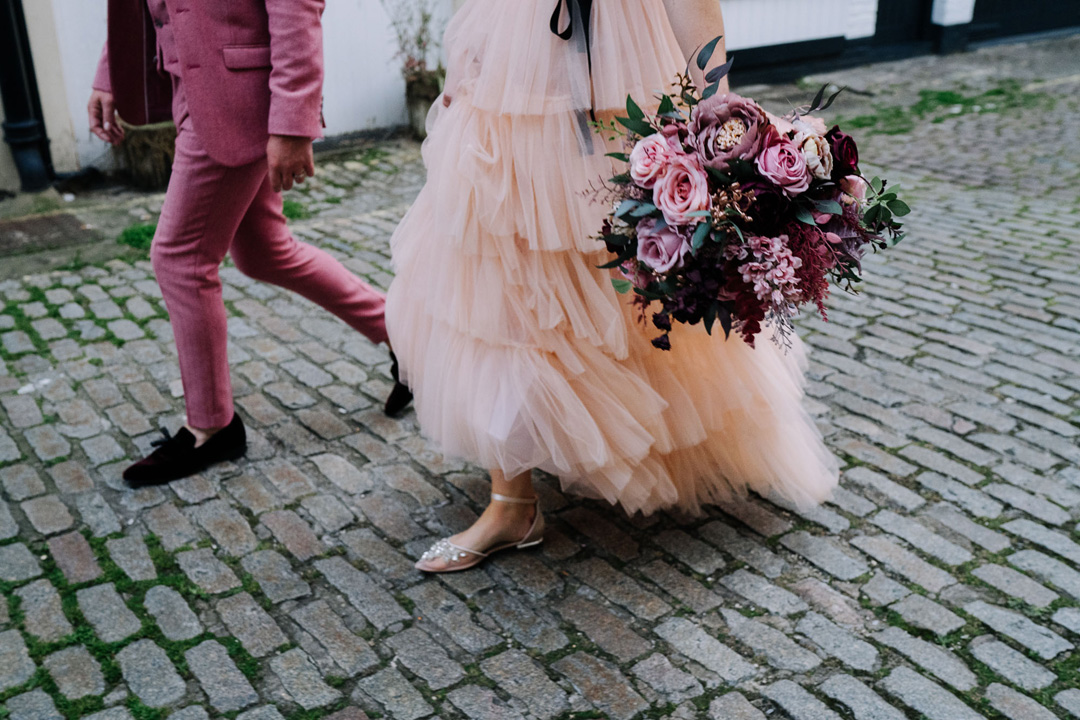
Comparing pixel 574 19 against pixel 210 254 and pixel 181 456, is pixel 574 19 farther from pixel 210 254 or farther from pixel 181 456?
pixel 181 456

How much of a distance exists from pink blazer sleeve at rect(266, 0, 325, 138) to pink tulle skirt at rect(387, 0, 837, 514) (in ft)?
1.28

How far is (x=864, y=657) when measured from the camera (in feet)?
8.68

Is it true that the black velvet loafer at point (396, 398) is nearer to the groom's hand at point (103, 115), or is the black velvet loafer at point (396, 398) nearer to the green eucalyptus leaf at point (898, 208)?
the groom's hand at point (103, 115)

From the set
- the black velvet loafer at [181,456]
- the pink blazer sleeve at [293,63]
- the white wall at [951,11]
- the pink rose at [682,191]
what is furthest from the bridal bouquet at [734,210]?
the white wall at [951,11]

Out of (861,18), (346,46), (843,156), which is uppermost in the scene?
(843,156)

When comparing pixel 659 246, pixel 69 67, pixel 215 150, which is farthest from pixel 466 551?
pixel 69 67

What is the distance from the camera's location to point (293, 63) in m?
2.97

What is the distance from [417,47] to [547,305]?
573 centimetres

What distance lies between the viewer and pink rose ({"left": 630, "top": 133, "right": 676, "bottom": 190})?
2.36 m

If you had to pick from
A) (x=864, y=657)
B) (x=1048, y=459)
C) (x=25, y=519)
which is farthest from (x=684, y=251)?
(x=25, y=519)

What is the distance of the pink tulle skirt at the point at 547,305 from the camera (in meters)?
2.67

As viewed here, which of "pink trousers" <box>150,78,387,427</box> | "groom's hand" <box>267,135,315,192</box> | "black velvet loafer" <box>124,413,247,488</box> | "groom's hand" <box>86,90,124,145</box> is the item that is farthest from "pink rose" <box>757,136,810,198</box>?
"groom's hand" <box>86,90,124,145</box>

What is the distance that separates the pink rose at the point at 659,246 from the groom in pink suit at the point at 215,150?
1.19m

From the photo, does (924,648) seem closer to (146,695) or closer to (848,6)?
(146,695)
